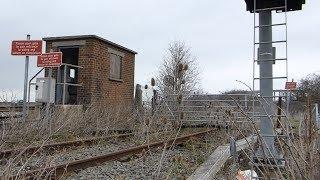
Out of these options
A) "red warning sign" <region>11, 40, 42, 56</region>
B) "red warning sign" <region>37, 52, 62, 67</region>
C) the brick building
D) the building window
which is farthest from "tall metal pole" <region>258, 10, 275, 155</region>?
the building window

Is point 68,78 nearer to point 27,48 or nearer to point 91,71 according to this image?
point 91,71

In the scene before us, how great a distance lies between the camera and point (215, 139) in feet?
43.9

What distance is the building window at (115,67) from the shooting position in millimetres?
21172

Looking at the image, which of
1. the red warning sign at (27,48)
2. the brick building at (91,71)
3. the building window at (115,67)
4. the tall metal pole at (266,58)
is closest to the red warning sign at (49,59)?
the red warning sign at (27,48)

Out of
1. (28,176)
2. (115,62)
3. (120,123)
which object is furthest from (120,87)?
(28,176)

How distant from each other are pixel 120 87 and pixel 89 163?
1489 cm

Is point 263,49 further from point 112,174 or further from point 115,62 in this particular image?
point 115,62

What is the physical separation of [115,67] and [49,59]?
32.8 feet

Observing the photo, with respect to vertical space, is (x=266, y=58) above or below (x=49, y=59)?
below

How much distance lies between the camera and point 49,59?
11.8 metres

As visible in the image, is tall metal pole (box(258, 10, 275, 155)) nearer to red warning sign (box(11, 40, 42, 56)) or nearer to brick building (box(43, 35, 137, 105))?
red warning sign (box(11, 40, 42, 56))

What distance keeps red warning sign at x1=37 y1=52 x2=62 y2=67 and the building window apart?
30.3 feet

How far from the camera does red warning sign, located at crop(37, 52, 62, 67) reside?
1163cm

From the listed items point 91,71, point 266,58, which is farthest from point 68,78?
point 266,58
